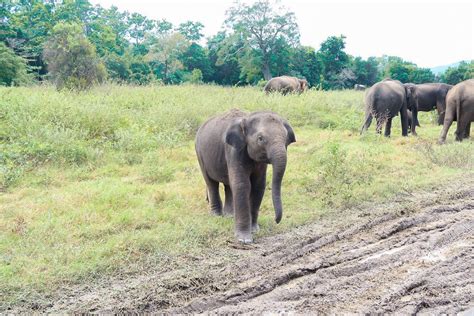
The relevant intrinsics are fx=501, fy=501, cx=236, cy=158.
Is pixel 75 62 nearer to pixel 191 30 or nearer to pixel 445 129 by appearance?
pixel 445 129

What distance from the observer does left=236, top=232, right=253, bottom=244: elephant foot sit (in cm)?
585

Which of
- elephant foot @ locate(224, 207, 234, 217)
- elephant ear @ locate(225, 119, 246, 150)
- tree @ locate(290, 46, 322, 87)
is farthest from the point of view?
tree @ locate(290, 46, 322, 87)

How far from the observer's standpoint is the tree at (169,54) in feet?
141

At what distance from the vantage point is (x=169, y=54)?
4391cm

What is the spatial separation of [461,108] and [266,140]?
361 inches

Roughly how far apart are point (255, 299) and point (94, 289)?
1.51 metres

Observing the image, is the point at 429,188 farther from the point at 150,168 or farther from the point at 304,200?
the point at 150,168

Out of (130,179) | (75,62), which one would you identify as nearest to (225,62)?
(75,62)

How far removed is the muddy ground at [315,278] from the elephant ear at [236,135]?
1167 millimetres

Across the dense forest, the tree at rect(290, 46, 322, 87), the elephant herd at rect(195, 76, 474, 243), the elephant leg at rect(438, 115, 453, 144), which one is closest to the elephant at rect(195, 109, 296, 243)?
the elephant herd at rect(195, 76, 474, 243)

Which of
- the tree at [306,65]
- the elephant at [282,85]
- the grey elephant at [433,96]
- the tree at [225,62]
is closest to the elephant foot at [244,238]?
the grey elephant at [433,96]

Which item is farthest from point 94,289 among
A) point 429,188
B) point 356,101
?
point 356,101

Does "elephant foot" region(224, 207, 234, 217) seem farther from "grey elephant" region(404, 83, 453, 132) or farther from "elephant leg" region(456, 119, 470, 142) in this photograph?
"grey elephant" region(404, 83, 453, 132)

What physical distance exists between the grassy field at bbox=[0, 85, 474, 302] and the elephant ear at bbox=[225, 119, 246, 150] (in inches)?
44.4
